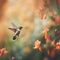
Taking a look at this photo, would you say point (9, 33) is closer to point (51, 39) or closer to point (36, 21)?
point (36, 21)

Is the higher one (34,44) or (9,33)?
(9,33)

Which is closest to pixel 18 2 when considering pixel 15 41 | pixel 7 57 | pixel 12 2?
pixel 12 2

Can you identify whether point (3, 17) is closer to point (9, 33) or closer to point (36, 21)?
point (9, 33)

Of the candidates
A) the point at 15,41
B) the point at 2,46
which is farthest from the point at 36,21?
the point at 2,46

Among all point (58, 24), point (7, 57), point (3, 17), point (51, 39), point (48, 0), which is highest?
point (48, 0)

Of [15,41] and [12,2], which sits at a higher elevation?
[12,2]
